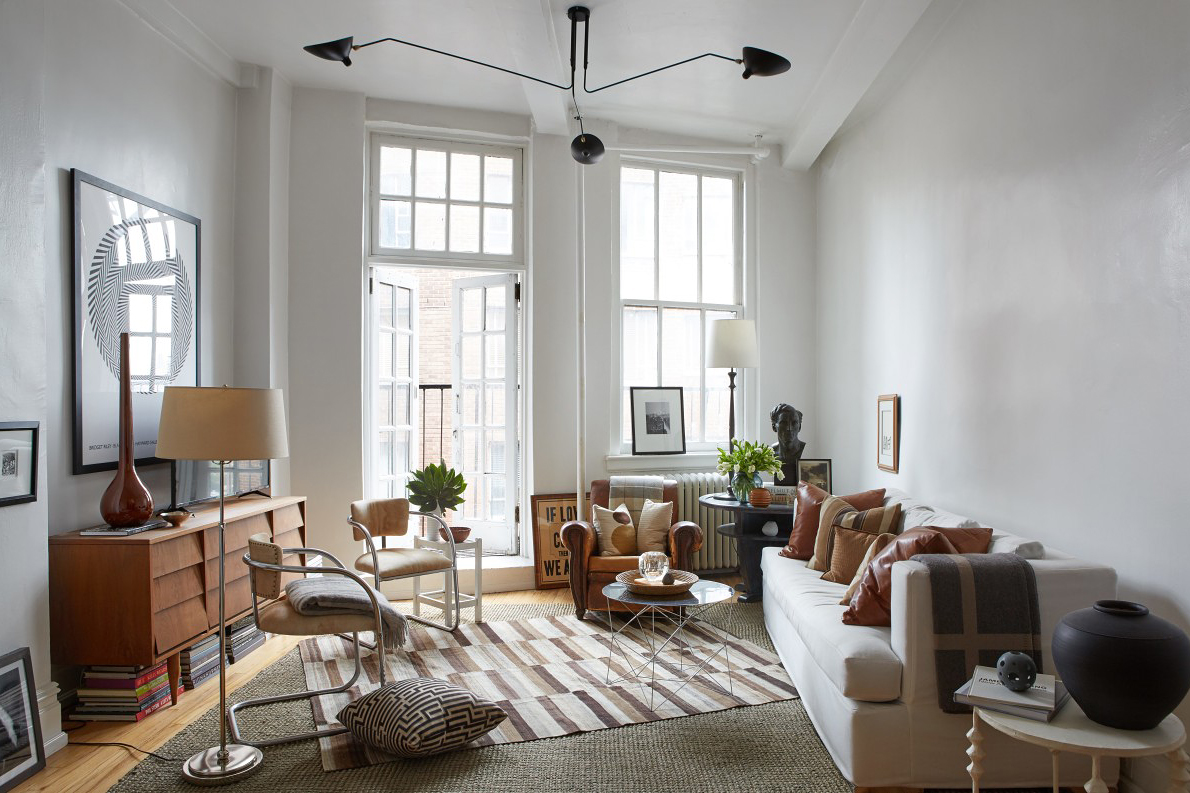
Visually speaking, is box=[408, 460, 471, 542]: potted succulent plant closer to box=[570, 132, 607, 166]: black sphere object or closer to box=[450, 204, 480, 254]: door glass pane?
box=[450, 204, 480, 254]: door glass pane

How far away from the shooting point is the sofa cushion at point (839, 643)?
273cm

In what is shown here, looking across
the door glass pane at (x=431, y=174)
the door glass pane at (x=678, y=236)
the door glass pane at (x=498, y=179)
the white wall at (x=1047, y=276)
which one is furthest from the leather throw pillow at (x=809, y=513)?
the door glass pane at (x=431, y=174)

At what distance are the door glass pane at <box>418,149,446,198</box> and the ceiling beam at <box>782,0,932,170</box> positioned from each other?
2.70 metres

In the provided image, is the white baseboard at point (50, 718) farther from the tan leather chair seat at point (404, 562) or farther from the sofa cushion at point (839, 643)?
the sofa cushion at point (839, 643)

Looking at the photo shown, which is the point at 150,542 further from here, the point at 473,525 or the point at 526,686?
the point at 473,525

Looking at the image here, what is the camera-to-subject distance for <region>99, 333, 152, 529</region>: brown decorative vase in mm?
3482

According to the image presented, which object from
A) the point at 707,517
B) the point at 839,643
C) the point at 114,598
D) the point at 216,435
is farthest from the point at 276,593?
the point at 707,517

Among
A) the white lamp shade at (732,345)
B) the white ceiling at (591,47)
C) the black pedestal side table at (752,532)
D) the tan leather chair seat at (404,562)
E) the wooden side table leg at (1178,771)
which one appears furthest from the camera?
the white lamp shade at (732,345)

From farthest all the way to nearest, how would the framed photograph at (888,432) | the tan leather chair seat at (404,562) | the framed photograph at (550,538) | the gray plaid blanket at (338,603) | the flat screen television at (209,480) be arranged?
the framed photograph at (550,538) < the framed photograph at (888,432) < the tan leather chair seat at (404,562) < the flat screen television at (209,480) < the gray plaid blanket at (338,603)

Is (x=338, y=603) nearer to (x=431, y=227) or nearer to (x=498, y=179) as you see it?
(x=431, y=227)

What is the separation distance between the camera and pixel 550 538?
18.6ft

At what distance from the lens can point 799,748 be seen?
121 inches

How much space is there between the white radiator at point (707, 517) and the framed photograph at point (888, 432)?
4.08ft

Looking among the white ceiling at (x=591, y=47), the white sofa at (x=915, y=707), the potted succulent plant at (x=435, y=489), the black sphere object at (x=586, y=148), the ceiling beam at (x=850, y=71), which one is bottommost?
the white sofa at (x=915, y=707)
